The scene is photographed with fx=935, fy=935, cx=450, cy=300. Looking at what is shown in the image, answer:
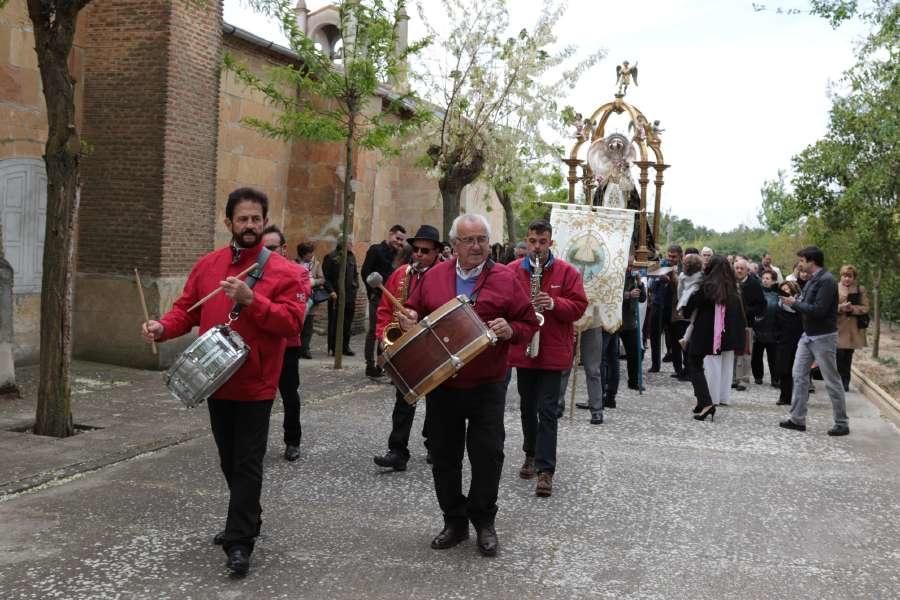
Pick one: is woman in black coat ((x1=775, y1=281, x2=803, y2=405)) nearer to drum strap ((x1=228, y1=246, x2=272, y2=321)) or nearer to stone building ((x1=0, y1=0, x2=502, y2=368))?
stone building ((x1=0, y1=0, x2=502, y2=368))

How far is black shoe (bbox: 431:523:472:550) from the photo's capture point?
211 inches

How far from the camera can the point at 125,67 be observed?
12383mm

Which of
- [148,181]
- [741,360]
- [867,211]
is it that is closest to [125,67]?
[148,181]

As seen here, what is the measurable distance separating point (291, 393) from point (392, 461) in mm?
1019

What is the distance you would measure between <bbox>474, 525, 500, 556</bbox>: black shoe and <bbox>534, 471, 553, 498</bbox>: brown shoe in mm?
1287

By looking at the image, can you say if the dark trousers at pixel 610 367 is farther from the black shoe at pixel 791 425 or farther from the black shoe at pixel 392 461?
the black shoe at pixel 392 461

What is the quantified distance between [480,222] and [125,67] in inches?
342

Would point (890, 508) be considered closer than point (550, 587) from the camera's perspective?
No

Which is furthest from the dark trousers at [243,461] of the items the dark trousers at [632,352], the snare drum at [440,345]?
the dark trousers at [632,352]

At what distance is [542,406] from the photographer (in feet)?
22.3

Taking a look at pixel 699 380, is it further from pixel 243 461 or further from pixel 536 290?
pixel 243 461

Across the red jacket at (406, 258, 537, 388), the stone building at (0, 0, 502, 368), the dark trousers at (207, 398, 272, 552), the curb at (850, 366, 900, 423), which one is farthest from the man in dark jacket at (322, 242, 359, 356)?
the dark trousers at (207, 398, 272, 552)

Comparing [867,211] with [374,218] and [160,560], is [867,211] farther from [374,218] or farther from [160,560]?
[160,560]

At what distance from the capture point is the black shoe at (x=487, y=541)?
5.27 metres
